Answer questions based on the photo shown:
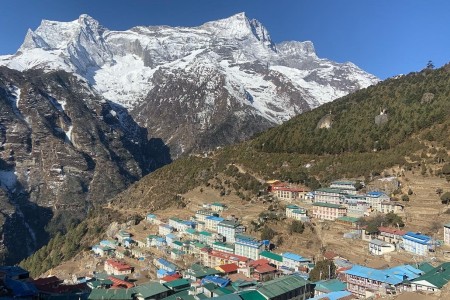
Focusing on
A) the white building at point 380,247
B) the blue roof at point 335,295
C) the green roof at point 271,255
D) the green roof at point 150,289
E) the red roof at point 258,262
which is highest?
the white building at point 380,247

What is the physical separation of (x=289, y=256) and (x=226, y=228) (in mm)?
14243

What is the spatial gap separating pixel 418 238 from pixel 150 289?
3036 centimetres

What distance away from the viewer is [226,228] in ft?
226

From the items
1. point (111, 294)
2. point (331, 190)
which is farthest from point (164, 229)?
point (111, 294)

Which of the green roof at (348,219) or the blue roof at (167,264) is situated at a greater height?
the green roof at (348,219)

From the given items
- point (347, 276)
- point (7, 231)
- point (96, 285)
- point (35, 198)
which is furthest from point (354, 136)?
point (35, 198)

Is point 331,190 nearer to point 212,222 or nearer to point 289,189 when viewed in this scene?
point 289,189

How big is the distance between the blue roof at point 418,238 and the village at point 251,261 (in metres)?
0.11

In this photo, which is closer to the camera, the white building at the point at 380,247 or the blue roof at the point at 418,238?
the blue roof at the point at 418,238

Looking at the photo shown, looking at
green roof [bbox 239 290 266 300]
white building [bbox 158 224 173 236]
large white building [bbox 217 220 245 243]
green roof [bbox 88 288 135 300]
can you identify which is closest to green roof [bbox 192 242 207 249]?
large white building [bbox 217 220 245 243]

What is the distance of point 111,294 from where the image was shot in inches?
1945

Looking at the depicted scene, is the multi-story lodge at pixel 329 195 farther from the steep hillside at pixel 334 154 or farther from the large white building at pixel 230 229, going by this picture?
the large white building at pixel 230 229

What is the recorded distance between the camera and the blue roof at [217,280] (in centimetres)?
5106

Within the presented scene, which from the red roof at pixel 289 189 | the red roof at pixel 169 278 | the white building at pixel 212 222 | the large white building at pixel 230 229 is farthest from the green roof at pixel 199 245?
the red roof at pixel 289 189
